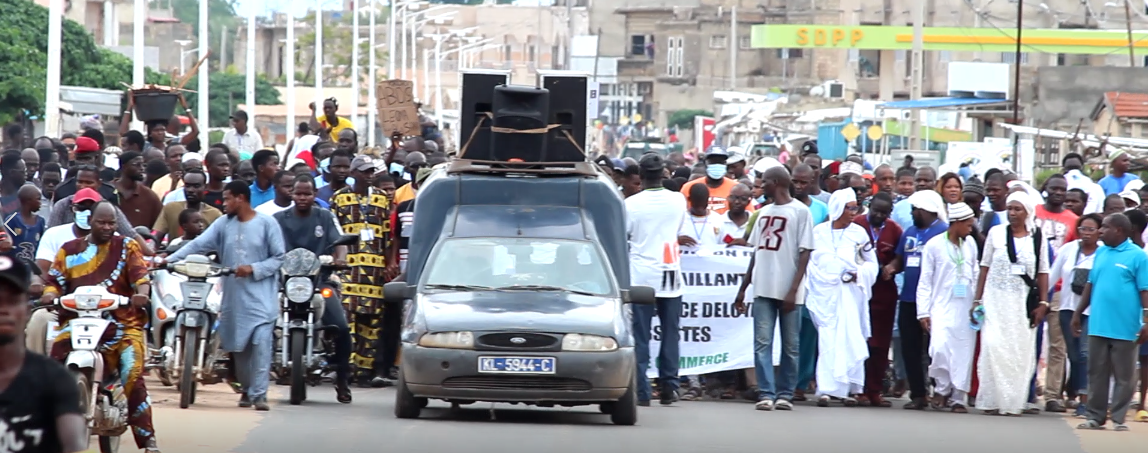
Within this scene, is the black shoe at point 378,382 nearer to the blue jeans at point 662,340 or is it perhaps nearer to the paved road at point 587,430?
the paved road at point 587,430

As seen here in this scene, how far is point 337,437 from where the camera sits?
11.9 metres

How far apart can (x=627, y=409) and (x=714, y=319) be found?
3.05 meters

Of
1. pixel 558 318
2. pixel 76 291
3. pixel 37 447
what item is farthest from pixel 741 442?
pixel 37 447

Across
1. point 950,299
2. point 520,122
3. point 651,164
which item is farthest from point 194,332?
point 950,299

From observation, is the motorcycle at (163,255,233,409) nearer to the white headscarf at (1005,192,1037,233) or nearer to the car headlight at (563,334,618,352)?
the car headlight at (563,334,618,352)

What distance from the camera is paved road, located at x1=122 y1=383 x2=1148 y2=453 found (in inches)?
462

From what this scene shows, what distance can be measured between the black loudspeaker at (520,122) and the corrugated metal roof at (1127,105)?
30.0 metres

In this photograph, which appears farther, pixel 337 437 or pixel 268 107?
pixel 268 107

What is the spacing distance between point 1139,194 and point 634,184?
519 cm

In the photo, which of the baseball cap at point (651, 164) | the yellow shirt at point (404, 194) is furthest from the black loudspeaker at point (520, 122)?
the baseball cap at point (651, 164)

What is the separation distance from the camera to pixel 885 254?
50.8ft

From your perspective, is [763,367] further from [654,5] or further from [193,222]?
[654,5]

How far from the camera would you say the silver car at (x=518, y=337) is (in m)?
12.5

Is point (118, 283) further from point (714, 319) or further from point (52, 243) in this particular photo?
point (714, 319)
